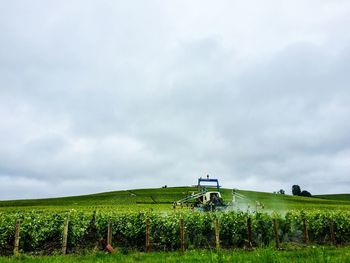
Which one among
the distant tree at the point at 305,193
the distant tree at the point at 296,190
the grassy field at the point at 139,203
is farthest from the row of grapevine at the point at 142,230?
the distant tree at the point at 296,190

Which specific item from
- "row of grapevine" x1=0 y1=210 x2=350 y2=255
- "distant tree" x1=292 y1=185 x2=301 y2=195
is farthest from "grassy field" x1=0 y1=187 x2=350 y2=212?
"distant tree" x1=292 y1=185 x2=301 y2=195

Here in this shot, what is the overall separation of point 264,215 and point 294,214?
2.89 m

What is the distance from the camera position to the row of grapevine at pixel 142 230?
21.9 meters

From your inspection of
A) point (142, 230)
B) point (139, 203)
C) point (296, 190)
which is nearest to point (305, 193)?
point (296, 190)

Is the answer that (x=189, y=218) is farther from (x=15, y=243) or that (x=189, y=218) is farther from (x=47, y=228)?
(x=15, y=243)

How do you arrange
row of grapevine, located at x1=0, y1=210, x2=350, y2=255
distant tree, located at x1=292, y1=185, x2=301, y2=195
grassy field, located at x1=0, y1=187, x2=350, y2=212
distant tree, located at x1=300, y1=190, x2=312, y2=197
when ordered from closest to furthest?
row of grapevine, located at x1=0, y1=210, x2=350, y2=255
grassy field, located at x1=0, y1=187, x2=350, y2=212
distant tree, located at x1=300, y1=190, x2=312, y2=197
distant tree, located at x1=292, y1=185, x2=301, y2=195

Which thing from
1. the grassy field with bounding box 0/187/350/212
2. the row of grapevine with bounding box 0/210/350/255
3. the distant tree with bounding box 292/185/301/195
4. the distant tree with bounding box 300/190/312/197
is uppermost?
the distant tree with bounding box 292/185/301/195

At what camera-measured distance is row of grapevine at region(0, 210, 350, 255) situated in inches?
864

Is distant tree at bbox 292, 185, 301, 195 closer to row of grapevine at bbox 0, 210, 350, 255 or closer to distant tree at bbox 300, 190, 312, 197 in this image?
distant tree at bbox 300, 190, 312, 197

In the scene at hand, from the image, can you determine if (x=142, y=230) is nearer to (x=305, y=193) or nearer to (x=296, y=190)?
(x=305, y=193)

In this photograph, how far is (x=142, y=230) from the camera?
22656mm

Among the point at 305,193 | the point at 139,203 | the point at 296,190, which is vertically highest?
the point at 296,190

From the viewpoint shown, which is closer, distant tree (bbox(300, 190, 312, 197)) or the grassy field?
the grassy field

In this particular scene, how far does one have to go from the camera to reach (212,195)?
43562 mm
